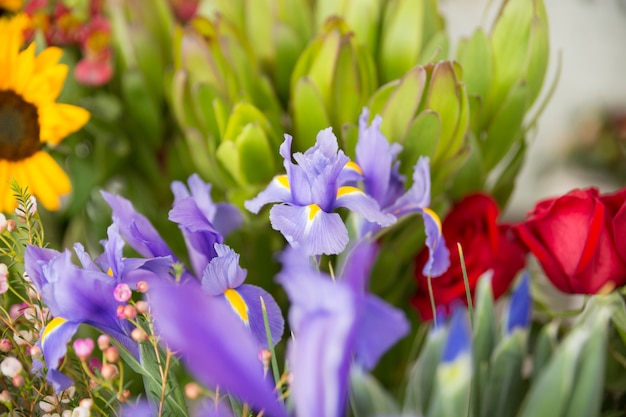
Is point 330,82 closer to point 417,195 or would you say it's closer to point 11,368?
point 417,195

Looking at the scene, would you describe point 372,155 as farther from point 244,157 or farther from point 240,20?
point 240,20

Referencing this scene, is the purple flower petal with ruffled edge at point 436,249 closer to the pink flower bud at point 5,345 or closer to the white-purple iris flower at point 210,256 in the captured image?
the white-purple iris flower at point 210,256

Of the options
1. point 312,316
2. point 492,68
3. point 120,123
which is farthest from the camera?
point 120,123

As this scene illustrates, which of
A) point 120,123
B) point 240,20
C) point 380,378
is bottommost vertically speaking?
point 380,378

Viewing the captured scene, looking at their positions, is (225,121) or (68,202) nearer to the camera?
(225,121)

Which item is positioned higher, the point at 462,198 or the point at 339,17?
the point at 339,17

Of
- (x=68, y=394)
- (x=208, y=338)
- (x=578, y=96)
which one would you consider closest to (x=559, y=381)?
(x=208, y=338)

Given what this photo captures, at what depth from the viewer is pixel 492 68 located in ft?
1.68

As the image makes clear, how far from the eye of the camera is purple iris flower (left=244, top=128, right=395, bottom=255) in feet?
1.11

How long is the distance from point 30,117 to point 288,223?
0.26 metres

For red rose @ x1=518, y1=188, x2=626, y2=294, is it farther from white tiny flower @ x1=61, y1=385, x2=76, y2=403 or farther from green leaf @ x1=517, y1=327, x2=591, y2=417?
white tiny flower @ x1=61, y1=385, x2=76, y2=403

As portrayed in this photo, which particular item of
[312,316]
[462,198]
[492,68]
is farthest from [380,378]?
[312,316]

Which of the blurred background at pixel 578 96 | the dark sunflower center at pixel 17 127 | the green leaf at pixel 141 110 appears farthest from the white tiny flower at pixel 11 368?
the blurred background at pixel 578 96

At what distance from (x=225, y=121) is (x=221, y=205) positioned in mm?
73
